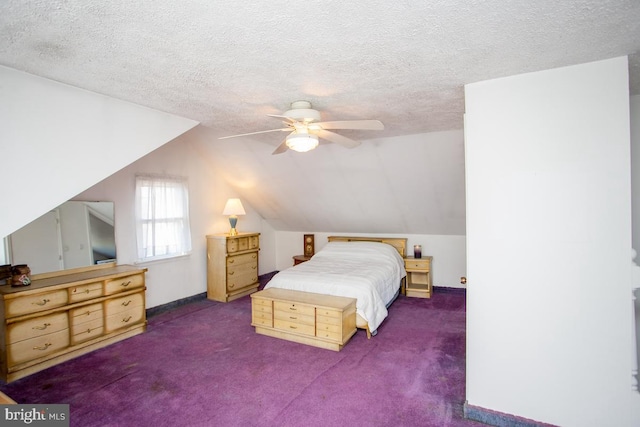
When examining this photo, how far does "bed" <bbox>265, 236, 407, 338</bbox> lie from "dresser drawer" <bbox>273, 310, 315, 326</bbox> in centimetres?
41

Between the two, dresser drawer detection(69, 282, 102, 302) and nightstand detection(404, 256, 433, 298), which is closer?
dresser drawer detection(69, 282, 102, 302)

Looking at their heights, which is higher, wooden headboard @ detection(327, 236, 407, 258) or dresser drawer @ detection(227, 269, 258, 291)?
wooden headboard @ detection(327, 236, 407, 258)

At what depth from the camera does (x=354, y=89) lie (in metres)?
2.39

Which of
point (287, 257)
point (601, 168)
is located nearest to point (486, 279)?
point (601, 168)

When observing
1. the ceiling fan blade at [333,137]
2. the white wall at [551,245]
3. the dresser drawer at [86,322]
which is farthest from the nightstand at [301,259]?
the white wall at [551,245]

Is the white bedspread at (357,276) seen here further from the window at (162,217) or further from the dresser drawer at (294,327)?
the window at (162,217)

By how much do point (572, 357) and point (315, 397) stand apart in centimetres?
173

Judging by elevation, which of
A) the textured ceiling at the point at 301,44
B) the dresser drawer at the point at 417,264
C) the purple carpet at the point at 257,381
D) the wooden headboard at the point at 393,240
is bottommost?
the purple carpet at the point at 257,381

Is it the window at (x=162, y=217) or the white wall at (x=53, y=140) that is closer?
the white wall at (x=53, y=140)

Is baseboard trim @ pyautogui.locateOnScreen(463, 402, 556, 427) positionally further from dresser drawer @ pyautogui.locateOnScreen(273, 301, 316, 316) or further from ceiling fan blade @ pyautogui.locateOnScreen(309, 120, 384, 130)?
ceiling fan blade @ pyautogui.locateOnScreen(309, 120, 384, 130)

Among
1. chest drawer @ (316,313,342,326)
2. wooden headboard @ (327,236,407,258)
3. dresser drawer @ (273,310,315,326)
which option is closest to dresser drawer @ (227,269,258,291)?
dresser drawer @ (273,310,315,326)

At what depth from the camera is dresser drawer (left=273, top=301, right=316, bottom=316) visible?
3.46m

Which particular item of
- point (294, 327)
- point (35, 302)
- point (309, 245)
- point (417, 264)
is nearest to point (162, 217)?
point (35, 302)

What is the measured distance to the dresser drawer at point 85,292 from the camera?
10.3 feet
